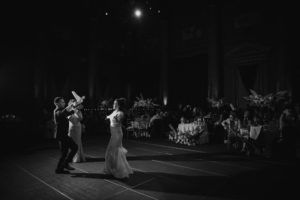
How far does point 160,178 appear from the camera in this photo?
16.2ft

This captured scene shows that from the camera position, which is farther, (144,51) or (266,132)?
(144,51)

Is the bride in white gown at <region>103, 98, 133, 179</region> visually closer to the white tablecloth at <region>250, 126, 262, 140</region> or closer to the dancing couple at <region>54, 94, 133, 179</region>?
the dancing couple at <region>54, 94, 133, 179</region>

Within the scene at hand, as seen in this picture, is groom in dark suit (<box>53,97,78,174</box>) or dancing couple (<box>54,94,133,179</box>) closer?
dancing couple (<box>54,94,133,179</box>)

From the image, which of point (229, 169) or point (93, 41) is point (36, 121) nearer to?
point (93, 41)

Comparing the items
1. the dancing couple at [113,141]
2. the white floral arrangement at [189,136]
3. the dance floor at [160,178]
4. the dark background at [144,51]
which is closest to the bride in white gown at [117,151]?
the dancing couple at [113,141]

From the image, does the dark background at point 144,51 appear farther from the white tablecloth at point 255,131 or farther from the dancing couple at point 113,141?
the dancing couple at point 113,141

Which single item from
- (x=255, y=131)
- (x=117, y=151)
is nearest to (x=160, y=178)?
(x=117, y=151)

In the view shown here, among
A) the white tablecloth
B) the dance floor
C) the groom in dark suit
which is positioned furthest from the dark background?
the groom in dark suit

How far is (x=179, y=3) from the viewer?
13.4m

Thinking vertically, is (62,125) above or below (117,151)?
above

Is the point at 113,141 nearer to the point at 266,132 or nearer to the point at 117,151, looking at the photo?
the point at 117,151

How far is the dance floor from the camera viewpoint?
4078 mm

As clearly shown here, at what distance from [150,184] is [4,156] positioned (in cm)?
465

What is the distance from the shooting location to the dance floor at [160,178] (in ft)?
13.4
